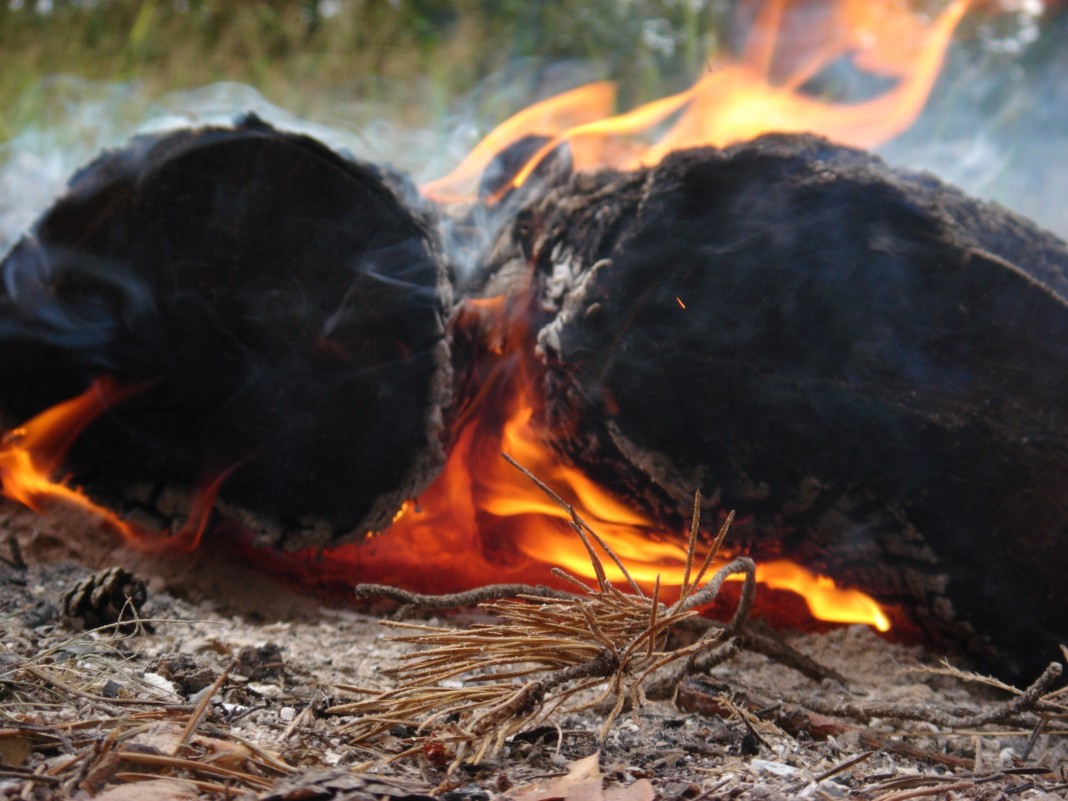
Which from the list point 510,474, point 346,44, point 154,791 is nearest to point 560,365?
point 510,474

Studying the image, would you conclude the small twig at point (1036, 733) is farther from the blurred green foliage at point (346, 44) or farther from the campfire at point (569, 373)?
the blurred green foliage at point (346, 44)

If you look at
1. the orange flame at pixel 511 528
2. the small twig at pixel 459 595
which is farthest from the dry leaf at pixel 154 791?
the orange flame at pixel 511 528

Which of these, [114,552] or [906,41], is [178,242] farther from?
[906,41]

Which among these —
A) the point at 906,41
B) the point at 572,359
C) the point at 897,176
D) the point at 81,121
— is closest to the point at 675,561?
the point at 572,359

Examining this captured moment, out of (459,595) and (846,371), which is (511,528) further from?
(846,371)

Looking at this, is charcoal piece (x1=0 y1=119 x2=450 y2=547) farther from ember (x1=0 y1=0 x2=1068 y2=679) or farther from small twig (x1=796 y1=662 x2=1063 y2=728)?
small twig (x1=796 y1=662 x2=1063 y2=728)

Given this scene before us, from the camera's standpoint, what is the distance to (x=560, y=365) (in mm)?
2215

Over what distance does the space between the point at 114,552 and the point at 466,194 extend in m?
1.58

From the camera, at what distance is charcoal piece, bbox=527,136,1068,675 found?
1926 millimetres

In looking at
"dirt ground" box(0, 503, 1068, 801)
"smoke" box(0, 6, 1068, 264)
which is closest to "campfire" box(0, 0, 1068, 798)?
"dirt ground" box(0, 503, 1068, 801)

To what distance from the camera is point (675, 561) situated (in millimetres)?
2389

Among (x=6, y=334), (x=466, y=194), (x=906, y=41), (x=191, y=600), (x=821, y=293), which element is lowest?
(x=191, y=600)

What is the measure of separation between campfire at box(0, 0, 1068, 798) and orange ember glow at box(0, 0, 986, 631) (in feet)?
0.04

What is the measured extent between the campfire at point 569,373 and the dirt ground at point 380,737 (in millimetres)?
198
